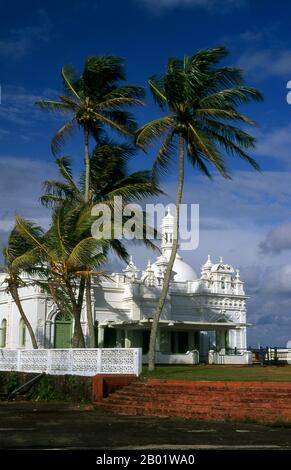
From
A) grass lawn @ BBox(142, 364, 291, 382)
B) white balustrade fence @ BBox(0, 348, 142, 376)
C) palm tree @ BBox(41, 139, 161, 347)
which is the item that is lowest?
grass lawn @ BBox(142, 364, 291, 382)

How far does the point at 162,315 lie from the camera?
1372 inches

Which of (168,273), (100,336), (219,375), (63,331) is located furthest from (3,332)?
(219,375)

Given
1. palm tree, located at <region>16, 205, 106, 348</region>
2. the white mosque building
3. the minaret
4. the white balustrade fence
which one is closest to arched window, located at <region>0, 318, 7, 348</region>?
the white mosque building

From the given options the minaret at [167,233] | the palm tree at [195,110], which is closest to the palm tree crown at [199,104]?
the palm tree at [195,110]

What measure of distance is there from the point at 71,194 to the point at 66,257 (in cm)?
509

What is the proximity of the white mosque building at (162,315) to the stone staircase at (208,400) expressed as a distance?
13.4 m

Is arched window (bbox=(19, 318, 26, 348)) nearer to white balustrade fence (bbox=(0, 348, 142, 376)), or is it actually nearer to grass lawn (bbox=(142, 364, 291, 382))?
white balustrade fence (bbox=(0, 348, 142, 376))

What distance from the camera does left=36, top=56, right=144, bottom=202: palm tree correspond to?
23969mm

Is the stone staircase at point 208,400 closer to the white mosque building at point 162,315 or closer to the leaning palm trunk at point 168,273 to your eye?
the leaning palm trunk at point 168,273

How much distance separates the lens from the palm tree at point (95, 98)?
78.6 feet

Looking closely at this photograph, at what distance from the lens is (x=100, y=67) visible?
23.9m

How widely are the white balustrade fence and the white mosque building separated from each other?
8778 millimetres

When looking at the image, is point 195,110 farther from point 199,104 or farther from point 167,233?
point 167,233
